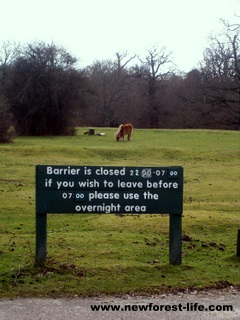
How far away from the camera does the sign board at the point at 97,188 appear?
23.5 ft

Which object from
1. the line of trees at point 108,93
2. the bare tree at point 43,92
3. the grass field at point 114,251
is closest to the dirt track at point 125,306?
the grass field at point 114,251

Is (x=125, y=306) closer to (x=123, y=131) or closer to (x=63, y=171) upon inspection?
(x=63, y=171)

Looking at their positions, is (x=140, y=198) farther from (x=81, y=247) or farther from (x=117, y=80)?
(x=117, y=80)

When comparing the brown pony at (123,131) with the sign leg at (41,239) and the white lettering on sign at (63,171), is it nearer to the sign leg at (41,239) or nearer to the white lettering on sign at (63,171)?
the sign leg at (41,239)

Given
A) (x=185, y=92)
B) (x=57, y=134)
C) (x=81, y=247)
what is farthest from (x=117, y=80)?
(x=81, y=247)

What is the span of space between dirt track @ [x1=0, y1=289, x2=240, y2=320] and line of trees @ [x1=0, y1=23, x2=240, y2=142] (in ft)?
111

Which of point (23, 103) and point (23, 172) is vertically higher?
point (23, 103)

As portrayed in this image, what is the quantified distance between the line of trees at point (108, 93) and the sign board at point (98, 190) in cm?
3245

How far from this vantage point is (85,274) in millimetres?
6855

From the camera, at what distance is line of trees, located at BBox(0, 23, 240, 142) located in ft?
161

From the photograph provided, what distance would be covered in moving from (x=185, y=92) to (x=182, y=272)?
75348 millimetres

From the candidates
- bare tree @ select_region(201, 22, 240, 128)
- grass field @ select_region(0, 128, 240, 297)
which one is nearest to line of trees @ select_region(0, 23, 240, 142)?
bare tree @ select_region(201, 22, 240, 128)

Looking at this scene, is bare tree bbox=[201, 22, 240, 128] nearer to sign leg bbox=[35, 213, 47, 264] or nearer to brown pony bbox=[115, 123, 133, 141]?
brown pony bbox=[115, 123, 133, 141]

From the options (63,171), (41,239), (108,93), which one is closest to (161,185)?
(63,171)
